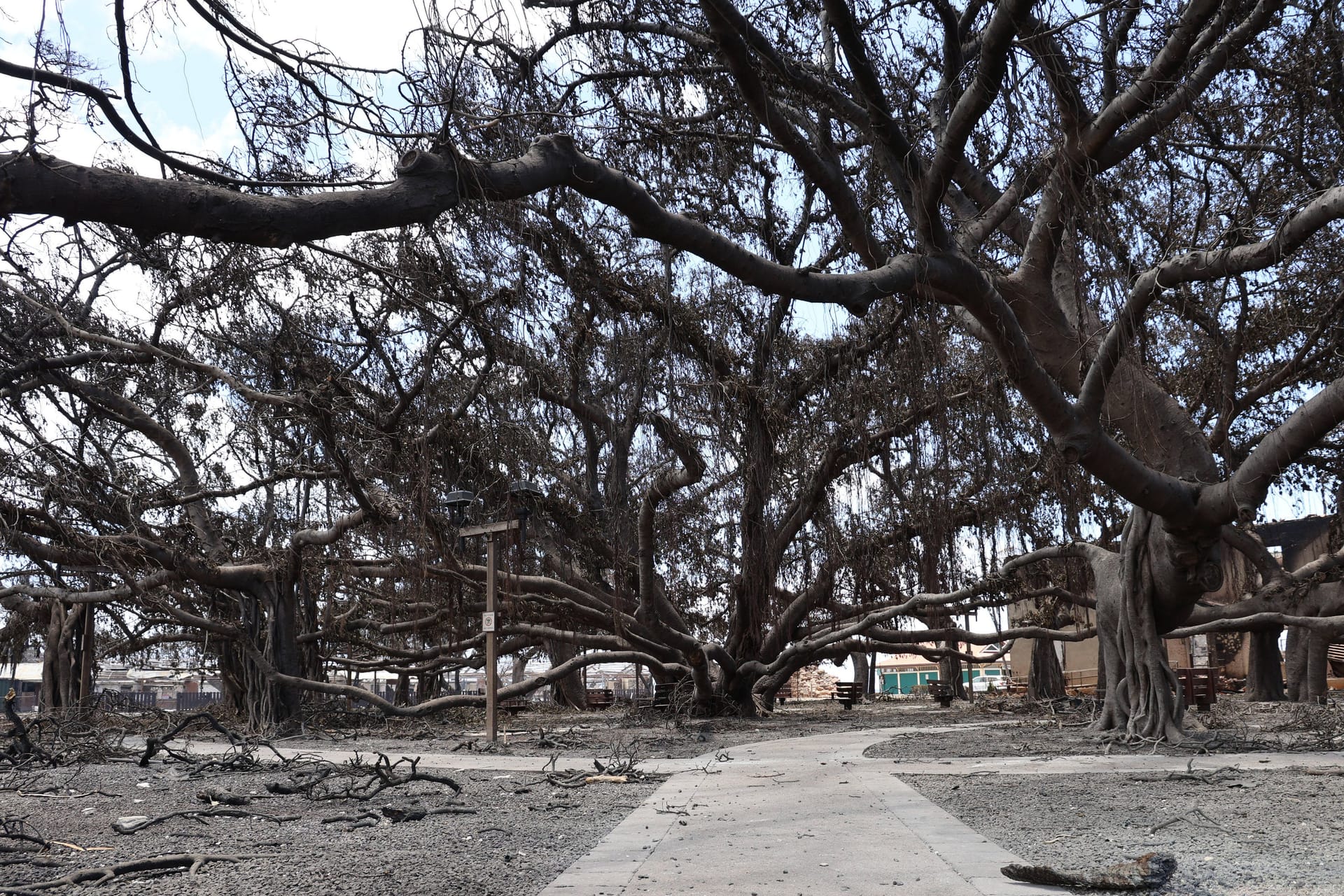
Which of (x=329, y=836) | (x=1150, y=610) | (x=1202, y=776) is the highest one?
(x=1150, y=610)

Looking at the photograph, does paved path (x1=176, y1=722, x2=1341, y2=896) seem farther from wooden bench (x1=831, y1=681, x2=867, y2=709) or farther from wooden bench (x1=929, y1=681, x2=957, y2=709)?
wooden bench (x1=929, y1=681, x2=957, y2=709)

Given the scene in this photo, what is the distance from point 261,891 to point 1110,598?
10.1 m

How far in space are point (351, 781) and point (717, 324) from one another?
4633mm

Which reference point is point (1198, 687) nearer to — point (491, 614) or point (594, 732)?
point (594, 732)

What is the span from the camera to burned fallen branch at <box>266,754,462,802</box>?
285 inches

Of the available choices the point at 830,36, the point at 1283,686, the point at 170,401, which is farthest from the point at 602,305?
the point at 1283,686

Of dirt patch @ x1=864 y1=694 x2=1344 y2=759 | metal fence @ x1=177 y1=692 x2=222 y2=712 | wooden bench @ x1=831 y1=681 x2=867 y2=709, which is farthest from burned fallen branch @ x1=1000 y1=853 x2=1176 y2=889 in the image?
metal fence @ x1=177 y1=692 x2=222 y2=712

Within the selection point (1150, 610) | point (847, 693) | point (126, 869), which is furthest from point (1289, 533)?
point (126, 869)

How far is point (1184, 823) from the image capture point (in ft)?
17.7

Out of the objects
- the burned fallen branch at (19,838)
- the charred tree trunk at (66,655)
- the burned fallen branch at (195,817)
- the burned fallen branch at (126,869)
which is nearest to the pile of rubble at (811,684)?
the charred tree trunk at (66,655)

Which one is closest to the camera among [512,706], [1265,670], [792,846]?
[792,846]

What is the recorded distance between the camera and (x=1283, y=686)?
23.3 meters

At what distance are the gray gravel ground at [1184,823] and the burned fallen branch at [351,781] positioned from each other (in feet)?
12.3

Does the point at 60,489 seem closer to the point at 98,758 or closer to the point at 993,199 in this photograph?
the point at 98,758
